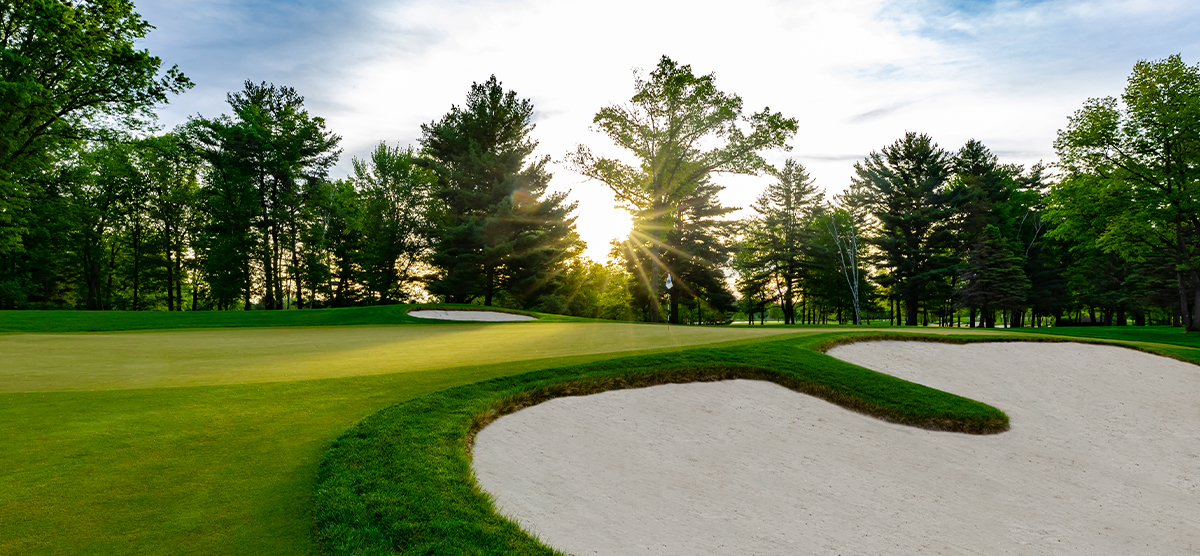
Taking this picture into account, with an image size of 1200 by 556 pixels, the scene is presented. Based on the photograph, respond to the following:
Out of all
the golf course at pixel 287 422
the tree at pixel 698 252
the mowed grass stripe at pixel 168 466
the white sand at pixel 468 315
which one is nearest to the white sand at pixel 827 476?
the golf course at pixel 287 422

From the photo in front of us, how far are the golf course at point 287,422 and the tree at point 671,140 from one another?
18.5 metres

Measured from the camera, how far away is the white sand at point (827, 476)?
4.10 meters

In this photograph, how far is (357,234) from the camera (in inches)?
1590

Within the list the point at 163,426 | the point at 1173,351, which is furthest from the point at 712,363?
the point at 1173,351

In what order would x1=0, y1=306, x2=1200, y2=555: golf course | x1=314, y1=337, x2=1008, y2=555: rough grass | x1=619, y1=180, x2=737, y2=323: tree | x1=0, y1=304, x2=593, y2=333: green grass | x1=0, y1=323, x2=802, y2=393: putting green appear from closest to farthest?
x1=0, y1=306, x2=1200, y2=555: golf course → x1=314, y1=337, x2=1008, y2=555: rough grass → x1=0, y1=323, x2=802, y2=393: putting green → x1=0, y1=304, x2=593, y2=333: green grass → x1=619, y1=180, x2=737, y2=323: tree

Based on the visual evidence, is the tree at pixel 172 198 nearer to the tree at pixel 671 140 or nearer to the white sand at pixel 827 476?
the tree at pixel 671 140

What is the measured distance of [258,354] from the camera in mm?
9016

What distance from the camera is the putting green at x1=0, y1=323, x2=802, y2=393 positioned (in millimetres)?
6477

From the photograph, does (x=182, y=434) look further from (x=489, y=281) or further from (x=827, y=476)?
(x=489, y=281)

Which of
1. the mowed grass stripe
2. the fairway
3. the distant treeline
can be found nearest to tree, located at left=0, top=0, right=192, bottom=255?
the distant treeline

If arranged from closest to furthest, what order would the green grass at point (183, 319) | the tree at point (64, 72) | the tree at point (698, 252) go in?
1. the green grass at point (183, 319)
2. the tree at point (64, 72)
3. the tree at point (698, 252)

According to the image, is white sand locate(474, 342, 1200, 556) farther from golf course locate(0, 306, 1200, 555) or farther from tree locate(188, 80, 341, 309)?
tree locate(188, 80, 341, 309)

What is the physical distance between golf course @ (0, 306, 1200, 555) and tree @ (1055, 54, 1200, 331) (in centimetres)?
2303

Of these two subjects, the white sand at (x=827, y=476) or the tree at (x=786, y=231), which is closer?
the white sand at (x=827, y=476)
